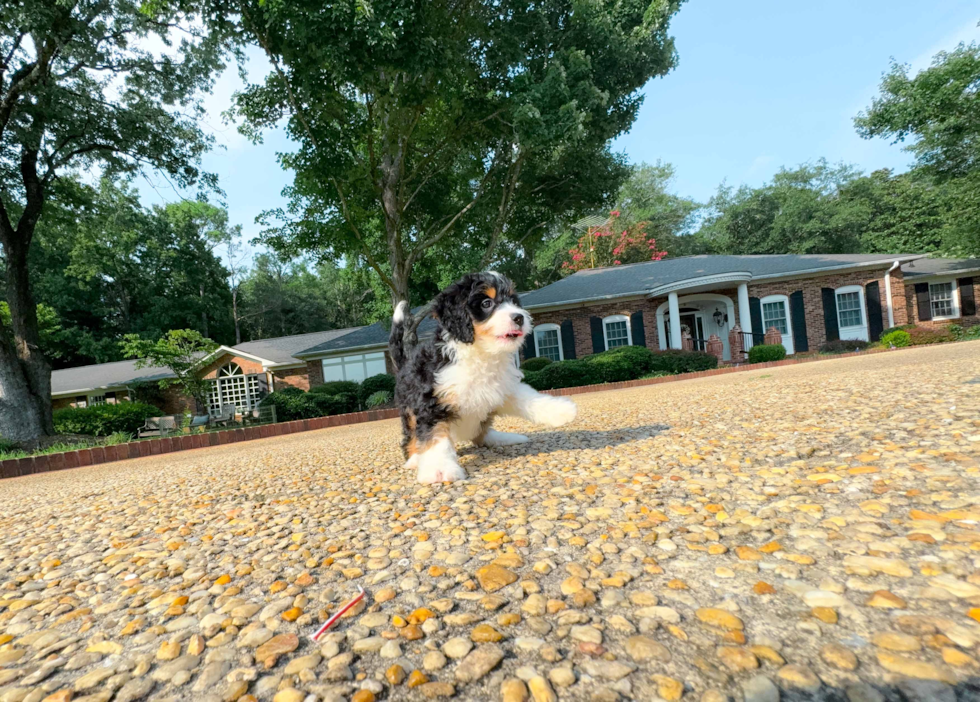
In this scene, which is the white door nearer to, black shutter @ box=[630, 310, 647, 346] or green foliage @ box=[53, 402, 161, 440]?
black shutter @ box=[630, 310, 647, 346]

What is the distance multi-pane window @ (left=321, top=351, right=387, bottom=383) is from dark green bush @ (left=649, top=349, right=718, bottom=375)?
44.4ft

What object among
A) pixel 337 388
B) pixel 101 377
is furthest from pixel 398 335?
pixel 101 377

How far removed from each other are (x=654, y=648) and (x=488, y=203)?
1492 cm

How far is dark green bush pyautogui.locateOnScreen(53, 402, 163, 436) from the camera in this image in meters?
15.3

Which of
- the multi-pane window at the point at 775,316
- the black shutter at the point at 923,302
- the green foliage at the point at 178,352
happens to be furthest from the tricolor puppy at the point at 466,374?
the black shutter at the point at 923,302

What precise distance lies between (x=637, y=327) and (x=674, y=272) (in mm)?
3629

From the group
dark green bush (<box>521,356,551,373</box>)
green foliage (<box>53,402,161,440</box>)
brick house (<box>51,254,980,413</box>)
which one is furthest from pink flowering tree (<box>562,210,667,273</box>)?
green foliage (<box>53,402,161,440</box>)

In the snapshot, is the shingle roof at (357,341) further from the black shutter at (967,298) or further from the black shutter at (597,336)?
the black shutter at (967,298)

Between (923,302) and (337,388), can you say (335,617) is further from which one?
(923,302)

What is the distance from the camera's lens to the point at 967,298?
22312mm

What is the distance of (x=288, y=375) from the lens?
2581cm

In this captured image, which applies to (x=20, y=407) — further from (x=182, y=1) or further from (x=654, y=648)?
(x=654, y=648)

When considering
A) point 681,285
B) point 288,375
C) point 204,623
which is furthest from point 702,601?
point 288,375

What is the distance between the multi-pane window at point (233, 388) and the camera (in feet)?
86.6
